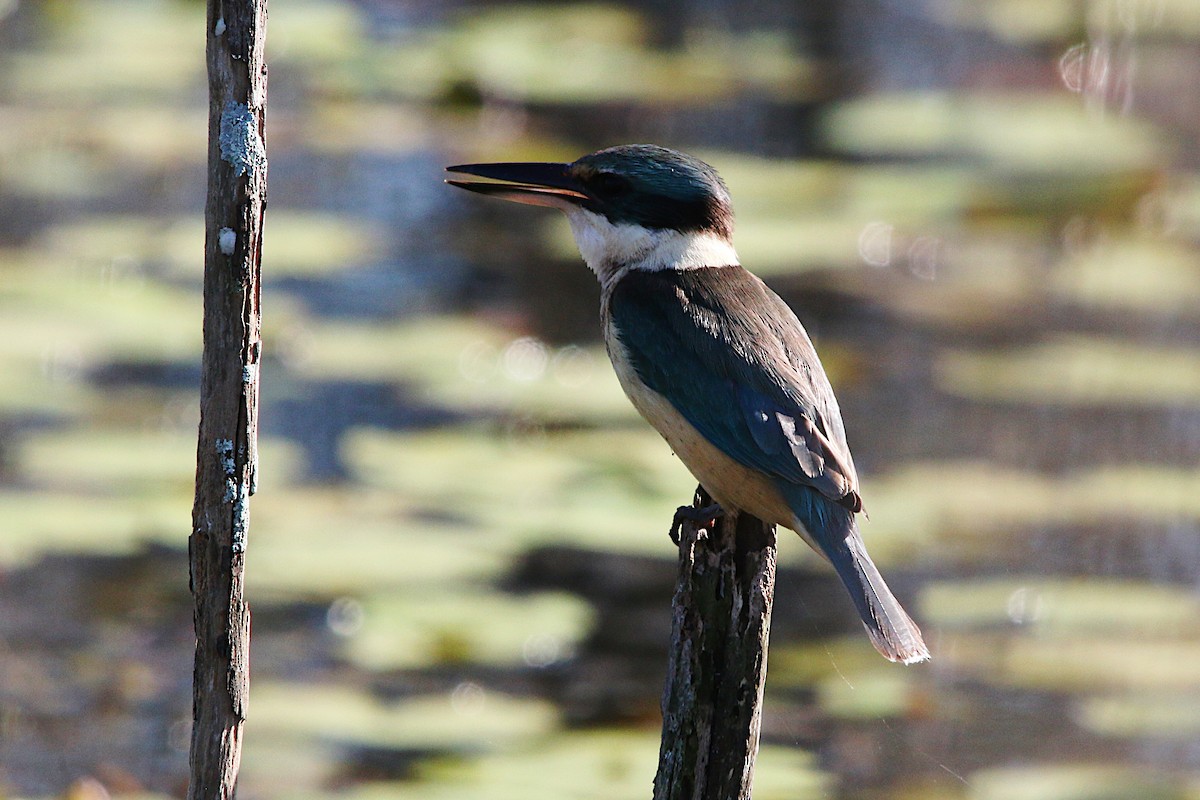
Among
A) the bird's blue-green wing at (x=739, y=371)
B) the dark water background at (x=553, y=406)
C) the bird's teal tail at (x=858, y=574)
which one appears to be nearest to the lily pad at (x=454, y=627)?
the dark water background at (x=553, y=406)

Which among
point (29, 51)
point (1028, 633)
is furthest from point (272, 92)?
point (1028, 633)

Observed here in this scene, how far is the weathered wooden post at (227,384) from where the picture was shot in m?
2.32

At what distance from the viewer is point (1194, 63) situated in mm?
9969

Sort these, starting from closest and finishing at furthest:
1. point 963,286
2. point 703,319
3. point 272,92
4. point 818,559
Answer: point 703,319, point 818,559, point 963,286, point 272,92

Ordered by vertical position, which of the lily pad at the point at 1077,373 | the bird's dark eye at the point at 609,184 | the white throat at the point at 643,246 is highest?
the lily pad at the point at 1077,373

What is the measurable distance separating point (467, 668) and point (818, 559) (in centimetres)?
146

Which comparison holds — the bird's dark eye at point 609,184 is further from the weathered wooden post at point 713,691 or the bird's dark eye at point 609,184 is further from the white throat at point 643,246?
the weathered wooden post at point 713,691

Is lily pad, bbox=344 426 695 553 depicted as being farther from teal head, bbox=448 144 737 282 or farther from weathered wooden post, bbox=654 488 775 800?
weathered wooden post, bbox=654 488 775 800

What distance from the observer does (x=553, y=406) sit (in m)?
5.95

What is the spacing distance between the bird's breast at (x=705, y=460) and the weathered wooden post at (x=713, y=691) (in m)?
0.23

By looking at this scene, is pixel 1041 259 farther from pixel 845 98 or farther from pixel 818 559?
pixel 818 559

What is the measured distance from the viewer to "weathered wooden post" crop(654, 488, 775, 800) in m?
2.96

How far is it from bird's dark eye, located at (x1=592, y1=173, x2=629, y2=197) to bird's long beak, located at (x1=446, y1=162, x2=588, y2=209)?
4cm

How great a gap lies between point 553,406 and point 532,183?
2.42 metres
